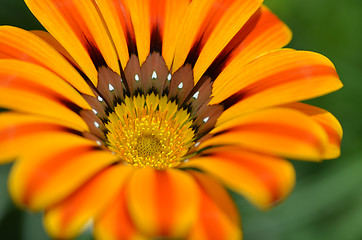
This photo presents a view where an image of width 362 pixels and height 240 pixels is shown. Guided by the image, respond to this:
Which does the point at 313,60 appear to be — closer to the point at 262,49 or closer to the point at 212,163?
the point at 262,49

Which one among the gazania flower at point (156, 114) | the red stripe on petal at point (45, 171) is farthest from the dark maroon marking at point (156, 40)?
the red stripe on petal at point (45, 171)

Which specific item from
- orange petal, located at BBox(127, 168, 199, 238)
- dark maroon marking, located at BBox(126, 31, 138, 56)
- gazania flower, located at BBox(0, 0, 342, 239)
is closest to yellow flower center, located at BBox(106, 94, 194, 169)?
gazania flower, located at BBox(0, 0, 342, 239)

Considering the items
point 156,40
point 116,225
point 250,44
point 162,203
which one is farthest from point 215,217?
point 156,40

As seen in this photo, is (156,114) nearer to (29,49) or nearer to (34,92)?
(29,49)

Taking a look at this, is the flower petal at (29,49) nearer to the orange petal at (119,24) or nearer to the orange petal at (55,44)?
the orange petal at (55,44)

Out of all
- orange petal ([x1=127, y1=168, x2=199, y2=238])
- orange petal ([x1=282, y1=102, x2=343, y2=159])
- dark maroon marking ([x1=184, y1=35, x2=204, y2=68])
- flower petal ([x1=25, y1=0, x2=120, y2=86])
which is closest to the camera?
orange petal ([x1=127, y1=168, x2=199, y2=238])

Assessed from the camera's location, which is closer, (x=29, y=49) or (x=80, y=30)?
(x=29, y=49)

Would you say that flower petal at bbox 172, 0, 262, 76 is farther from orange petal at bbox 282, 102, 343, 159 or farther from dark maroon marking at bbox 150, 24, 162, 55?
orange petal at bbox 282, 102, 343, 159
